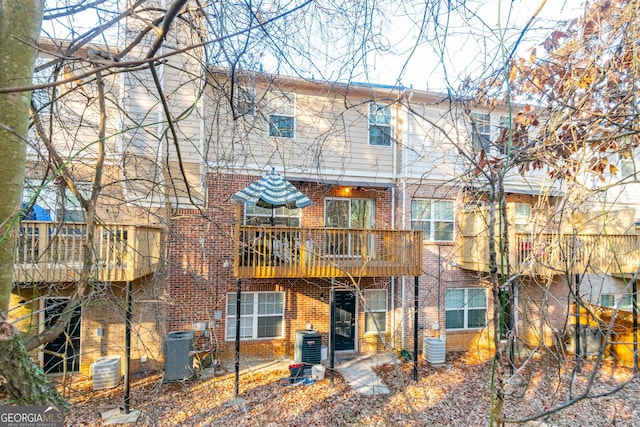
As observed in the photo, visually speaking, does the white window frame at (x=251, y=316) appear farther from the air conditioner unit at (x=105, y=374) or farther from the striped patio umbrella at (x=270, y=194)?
the striped patio umbrella at (x=270, y=194)

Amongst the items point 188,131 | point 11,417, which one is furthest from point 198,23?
point 188,131

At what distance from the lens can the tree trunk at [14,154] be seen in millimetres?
1560

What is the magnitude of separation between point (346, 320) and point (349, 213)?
326 cm

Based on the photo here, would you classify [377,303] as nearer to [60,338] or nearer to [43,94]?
[60,338]

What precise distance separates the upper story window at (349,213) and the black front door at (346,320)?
6.85ft

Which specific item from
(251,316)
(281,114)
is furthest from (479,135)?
(251,316)

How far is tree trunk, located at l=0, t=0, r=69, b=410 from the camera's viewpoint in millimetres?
1560

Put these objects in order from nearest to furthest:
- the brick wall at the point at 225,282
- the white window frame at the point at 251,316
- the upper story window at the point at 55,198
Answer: the upper story window at the point at 55,198 → the brick wall at the point at 225,282 → the white window frame at the point at 251,316

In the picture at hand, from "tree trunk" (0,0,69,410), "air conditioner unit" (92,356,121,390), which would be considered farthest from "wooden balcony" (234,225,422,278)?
"tree trunk" (0,0,69,410)

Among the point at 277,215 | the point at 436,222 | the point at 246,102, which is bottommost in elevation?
the point at 436,222

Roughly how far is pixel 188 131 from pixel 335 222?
4704mm

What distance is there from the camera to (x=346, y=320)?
377 inches

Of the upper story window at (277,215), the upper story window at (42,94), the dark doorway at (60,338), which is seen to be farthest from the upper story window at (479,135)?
the upper story window at (277,215)

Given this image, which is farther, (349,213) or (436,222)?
(436,222)
